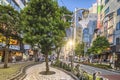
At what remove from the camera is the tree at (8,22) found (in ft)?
119

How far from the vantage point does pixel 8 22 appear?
119 ft

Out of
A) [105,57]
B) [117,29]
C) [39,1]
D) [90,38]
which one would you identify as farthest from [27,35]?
[90,38]

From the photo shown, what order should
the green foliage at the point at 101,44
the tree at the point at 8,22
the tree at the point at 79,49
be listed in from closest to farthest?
the tree at the point at 8,22, the green foliage at the point at 101,44, the tree at the point at 79,49

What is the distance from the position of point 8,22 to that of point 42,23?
6.79m

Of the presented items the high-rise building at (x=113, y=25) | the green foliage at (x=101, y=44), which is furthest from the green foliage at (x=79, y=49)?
the green foliage at (x=101, y=44)

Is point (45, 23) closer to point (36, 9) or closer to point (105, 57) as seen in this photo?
point (36, 9)

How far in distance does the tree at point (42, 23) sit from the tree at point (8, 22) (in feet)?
14.8

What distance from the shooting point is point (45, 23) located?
31219mm

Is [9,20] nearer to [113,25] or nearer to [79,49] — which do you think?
[113,25]

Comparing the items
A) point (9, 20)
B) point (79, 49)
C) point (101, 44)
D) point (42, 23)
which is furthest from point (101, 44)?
point (79, 49)

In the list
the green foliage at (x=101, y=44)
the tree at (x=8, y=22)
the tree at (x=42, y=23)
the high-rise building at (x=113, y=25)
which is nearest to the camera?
the tree at (x=42, y=23)

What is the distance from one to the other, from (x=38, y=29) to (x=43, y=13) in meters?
1.95

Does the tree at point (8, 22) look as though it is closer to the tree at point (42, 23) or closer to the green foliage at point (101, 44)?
the tree at point (42, 23)

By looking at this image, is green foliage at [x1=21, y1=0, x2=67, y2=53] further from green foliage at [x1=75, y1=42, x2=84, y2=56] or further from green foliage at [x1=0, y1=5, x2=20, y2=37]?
green foliage at [x1=75, y1=42, x2=84, y2=56]
